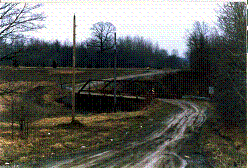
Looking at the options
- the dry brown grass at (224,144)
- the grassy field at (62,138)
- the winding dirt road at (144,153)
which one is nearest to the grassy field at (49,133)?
the grassy field at (62,138)

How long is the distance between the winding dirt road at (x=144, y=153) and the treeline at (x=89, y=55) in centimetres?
410

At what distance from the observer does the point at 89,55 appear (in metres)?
12.1

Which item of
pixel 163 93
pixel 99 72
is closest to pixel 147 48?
pixel 99 72

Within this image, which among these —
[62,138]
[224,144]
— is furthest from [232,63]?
[62,138]

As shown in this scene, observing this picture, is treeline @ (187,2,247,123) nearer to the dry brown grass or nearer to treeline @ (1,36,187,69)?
the dry brown grass

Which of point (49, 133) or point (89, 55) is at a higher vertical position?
point (89, 55)

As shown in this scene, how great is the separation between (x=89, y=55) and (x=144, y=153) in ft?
22.0

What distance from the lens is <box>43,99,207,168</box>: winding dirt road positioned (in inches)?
234

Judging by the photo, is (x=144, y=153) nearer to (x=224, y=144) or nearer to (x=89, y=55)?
(x=224, y=144)

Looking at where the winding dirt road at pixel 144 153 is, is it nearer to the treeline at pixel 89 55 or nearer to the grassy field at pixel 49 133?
the grassy field at pixel 49 133

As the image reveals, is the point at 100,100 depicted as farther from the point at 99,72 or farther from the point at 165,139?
the point at 165,139

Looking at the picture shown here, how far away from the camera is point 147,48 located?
Result: 1209 cm

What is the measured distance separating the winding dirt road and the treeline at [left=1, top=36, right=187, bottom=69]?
161 inches

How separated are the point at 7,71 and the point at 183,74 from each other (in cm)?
1261
